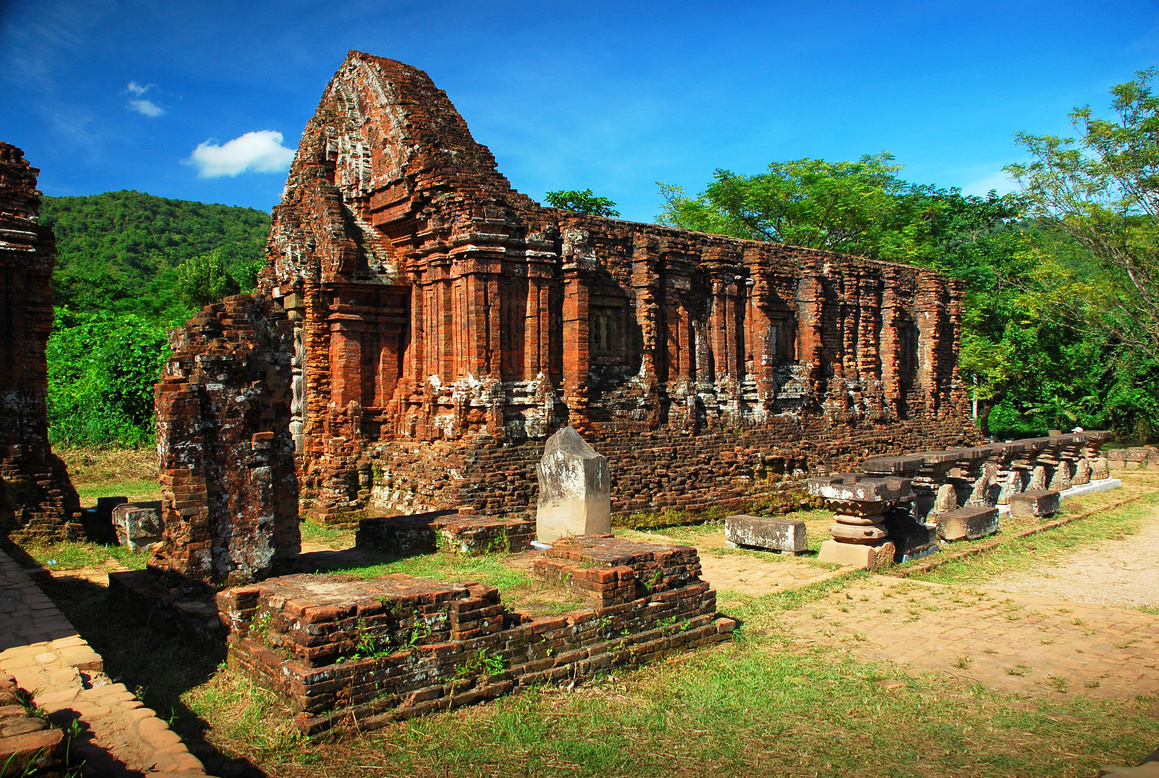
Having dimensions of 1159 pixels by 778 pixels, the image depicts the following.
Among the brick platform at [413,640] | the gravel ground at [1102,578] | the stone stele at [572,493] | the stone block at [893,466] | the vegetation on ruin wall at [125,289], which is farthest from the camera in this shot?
the vegetation on ruin wall at [125,289]

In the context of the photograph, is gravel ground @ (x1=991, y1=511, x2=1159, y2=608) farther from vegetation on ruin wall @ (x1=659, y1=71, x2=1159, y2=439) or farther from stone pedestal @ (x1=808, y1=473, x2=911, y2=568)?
vegetation on ruin wall @ (x1=659, y1=71, x2=1159, y2=439)

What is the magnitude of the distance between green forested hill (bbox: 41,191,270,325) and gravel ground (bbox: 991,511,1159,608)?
95.2 feet

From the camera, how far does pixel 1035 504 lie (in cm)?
1366

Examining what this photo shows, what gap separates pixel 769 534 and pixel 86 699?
813 centimetres

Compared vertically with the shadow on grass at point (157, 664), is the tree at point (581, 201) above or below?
above

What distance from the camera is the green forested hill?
3250cm

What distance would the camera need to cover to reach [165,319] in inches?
1199

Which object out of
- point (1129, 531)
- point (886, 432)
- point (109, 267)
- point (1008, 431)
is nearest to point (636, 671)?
point (1129, 531)

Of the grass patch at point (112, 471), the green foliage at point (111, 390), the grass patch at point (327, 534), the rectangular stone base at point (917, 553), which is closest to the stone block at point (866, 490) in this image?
the rectangular stone base at point (917, 553)

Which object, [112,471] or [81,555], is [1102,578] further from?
[112,471]

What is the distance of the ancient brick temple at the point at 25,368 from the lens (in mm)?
9781

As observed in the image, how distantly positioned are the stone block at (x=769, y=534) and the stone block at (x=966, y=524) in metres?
2.36

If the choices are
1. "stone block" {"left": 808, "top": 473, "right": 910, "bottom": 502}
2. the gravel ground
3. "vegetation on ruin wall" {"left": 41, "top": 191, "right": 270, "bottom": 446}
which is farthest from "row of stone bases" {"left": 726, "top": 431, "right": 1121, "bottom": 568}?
"vegetation on ruin wall" {"left": 41, "top": 191, "right": 270, "bottom": 446}

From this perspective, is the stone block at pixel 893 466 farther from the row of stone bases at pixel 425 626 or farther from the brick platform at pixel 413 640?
the brick platform at pixel 413 640
